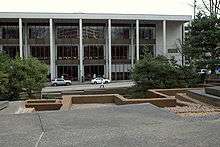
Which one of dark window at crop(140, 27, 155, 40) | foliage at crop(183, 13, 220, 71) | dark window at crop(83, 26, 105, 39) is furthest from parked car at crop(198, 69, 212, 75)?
dark window at crop(140, 27, 155, 40)

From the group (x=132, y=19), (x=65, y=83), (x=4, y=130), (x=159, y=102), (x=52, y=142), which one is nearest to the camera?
(x=52, y=142)

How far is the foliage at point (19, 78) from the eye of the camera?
2811 cm

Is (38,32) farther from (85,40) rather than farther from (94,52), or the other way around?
(94,52)

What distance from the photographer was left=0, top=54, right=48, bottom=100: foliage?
28.1 meters

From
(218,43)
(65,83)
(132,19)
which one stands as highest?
(132,19)

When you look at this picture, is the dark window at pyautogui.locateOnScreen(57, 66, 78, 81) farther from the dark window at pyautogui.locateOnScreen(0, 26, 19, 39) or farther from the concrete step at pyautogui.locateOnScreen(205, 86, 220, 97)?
the concrete step at pyautogui.locateOnScreen(205, 86, 220, 97)

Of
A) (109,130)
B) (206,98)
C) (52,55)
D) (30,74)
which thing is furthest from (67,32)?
(109,130)

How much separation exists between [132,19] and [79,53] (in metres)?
10.2

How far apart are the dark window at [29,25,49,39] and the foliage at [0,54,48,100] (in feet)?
106

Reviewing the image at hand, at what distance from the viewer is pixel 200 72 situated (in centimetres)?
2889

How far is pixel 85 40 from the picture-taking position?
205 feet

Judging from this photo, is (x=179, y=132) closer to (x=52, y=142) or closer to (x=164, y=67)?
(x=52, y=142)

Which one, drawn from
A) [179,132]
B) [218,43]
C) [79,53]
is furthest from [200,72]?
[79,53]

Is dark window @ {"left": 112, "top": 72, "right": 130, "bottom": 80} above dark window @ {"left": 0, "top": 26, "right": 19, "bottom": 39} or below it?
below
